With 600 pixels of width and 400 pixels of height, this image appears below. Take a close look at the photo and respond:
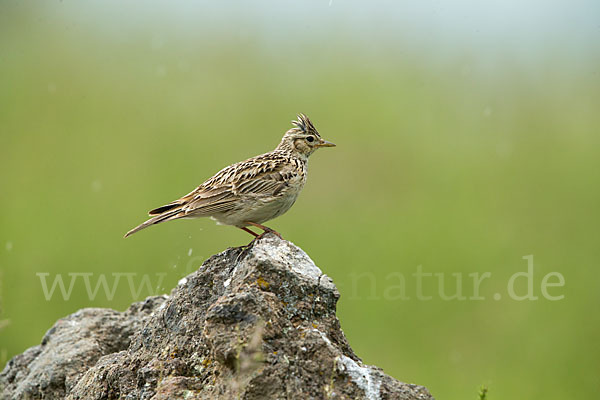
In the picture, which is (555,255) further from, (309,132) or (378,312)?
(309,132)

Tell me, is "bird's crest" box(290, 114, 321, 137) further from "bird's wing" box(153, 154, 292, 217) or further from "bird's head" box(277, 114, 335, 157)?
"bird's wing" box(153, 154, 292, 217)

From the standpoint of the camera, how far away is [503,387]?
40.1 feet

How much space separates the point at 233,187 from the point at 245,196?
16cm

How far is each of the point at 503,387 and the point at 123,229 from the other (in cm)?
904

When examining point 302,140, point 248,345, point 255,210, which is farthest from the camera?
point 302,140

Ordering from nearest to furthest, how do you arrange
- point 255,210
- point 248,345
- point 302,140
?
point 248,345 → point 255,210 → point 302,140

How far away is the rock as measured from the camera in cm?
423

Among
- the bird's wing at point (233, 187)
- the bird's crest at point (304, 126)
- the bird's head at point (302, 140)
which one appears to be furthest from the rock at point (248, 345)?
the bird's crest at point (304, 126)

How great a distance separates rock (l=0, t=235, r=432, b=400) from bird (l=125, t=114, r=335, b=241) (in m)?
0.82

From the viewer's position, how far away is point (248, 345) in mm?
4141

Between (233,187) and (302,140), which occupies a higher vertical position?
(302,140)

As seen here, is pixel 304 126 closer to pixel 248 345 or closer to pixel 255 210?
pixel 255 210

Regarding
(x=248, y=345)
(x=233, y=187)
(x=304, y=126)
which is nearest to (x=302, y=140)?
(x=304, y=126)

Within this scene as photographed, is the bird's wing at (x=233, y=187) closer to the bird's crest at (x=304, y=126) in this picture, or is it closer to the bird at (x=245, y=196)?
the bird at (x=245, y=196)
